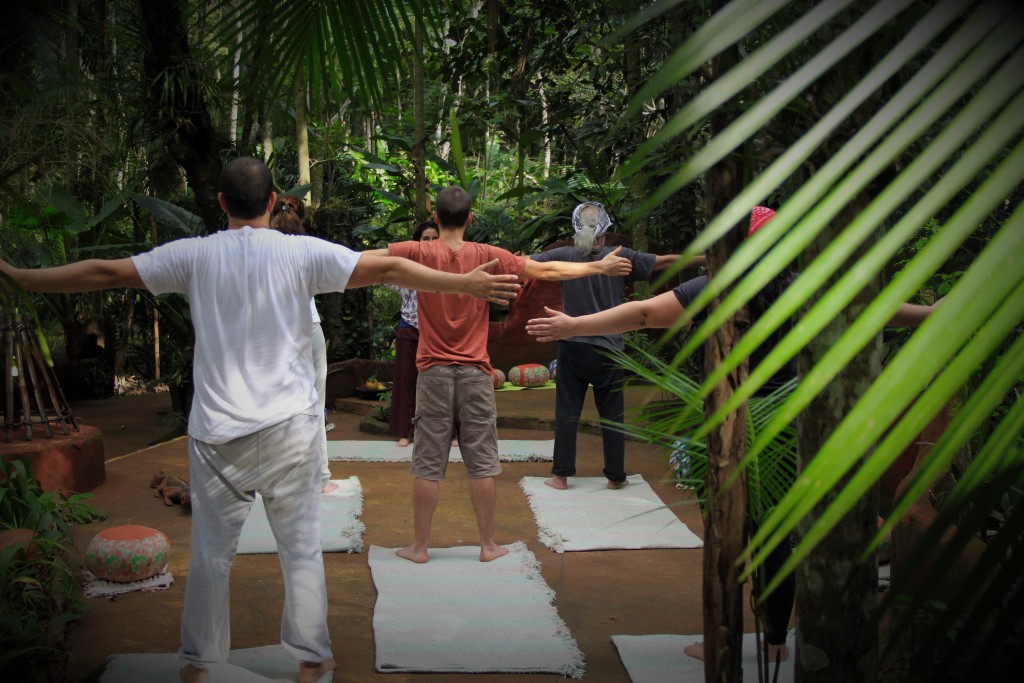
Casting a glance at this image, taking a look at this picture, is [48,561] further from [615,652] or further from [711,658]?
[711,658]

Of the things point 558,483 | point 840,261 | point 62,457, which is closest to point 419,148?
point 558,483

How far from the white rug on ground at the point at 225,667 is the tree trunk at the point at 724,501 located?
1848 mm

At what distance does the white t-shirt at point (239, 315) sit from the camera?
10.3 feet

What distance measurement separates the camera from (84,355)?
12.9 metres

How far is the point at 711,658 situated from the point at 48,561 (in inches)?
121

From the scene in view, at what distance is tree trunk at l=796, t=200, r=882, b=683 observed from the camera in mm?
1820

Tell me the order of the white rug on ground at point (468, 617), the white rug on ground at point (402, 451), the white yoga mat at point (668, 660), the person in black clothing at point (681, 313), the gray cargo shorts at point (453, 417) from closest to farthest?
the person in black clothing at point (681, 313) → the white yoga mat at point (668, 660) → the white rug on ground at point (468, 617) → the gray cargo shorts at point (453, 417) → the white rug on ground at point (402, 451)

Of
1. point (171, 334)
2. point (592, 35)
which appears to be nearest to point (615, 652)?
point (592, 35)

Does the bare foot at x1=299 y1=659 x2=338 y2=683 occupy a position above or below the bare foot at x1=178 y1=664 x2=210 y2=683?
below

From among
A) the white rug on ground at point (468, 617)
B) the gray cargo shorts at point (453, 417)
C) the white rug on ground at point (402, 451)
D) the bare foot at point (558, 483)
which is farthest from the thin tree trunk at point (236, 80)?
the bare foot at point (558, 483)

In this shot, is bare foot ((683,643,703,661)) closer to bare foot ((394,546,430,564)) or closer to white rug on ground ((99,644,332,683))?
white rug on ground ((99,644,332,683))

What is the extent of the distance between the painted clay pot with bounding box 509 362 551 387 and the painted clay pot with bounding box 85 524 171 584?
21.0ft

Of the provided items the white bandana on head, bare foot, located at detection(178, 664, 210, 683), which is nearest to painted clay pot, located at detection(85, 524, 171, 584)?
bare foot, located at detection(178, 664, 210, 683)

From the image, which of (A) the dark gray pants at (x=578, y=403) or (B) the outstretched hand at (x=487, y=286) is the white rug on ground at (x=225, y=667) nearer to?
(B) the outstretched hand at (x=487, y=286)
